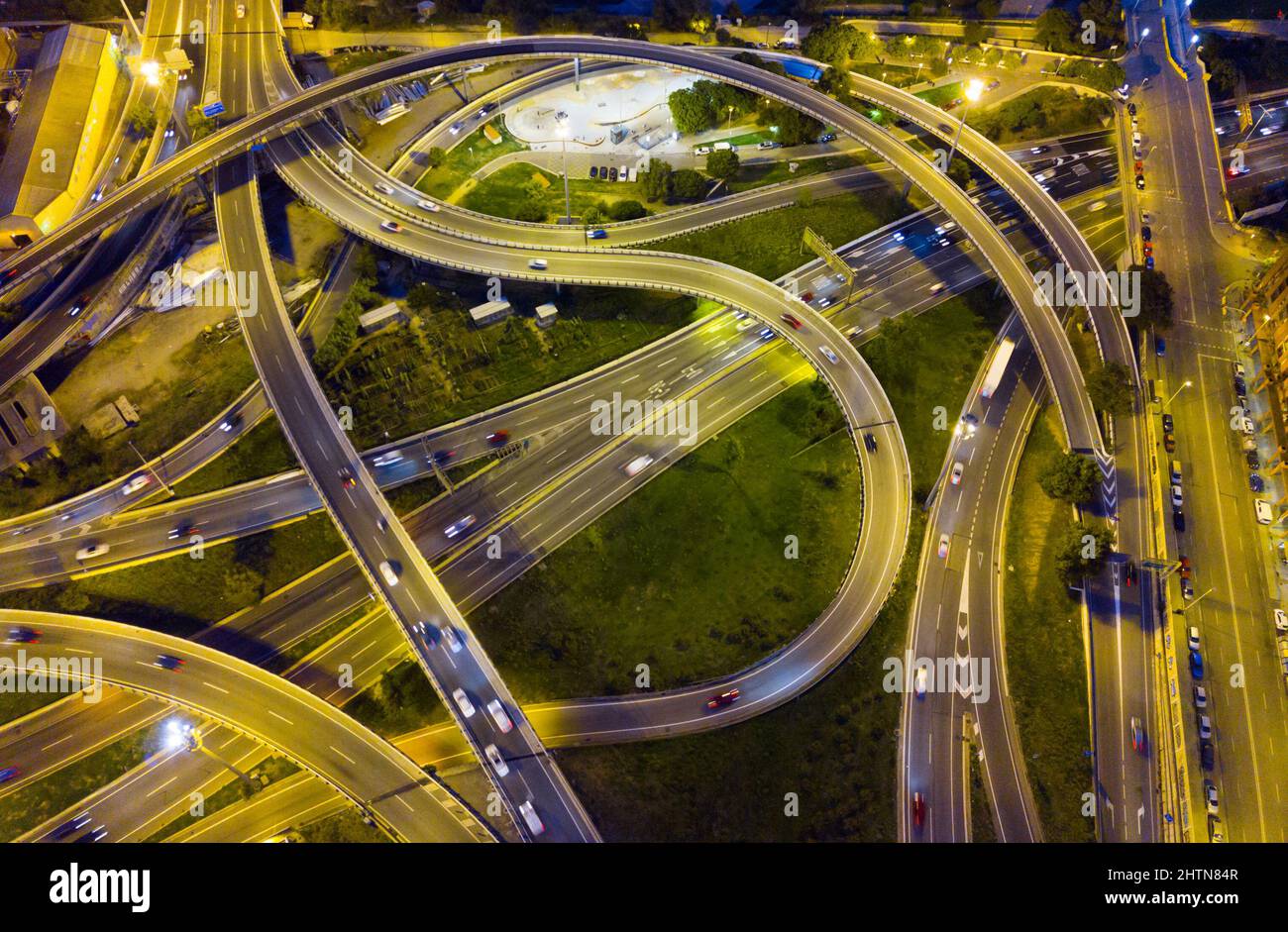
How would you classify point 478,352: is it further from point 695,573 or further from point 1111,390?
point 1111,390


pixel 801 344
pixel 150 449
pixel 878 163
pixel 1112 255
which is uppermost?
pixel 878 163

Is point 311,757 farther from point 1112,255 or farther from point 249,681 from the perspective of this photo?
point 1112,255

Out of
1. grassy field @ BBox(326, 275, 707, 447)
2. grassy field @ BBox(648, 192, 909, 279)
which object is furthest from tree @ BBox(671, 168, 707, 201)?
grassy field @ BBox(326, 275, 707, 447)

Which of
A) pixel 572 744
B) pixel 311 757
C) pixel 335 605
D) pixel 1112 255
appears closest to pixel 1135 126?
pixel 1112 255

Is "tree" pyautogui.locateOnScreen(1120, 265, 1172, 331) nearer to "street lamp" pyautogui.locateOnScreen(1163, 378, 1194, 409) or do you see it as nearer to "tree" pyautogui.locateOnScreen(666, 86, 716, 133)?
"street lamp" pyautogui.locateOnScreen(1163, 378, 1194, 409)

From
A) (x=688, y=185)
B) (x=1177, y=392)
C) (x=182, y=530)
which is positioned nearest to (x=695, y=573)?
(x=182, y=530)
